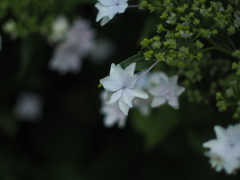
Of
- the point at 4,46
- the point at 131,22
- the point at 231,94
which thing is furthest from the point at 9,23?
the point at 231,94

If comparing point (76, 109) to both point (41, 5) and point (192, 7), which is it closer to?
point (41, 5)

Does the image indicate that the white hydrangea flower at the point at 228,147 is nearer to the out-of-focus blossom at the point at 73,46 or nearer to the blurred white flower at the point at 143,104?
the blurred white flower at the point at 143,104

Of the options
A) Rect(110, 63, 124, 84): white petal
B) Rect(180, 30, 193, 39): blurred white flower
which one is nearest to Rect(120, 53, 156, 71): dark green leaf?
Rect(110, 63, 124, 84): white petal

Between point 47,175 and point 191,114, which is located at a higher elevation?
point 191,114

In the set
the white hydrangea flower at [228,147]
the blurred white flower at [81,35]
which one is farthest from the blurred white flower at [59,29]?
the white hydrangea flower at [228,147]

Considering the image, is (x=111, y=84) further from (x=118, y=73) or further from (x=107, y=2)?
(x=107, y=2)

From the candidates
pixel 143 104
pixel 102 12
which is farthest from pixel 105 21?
pixel 143 104
